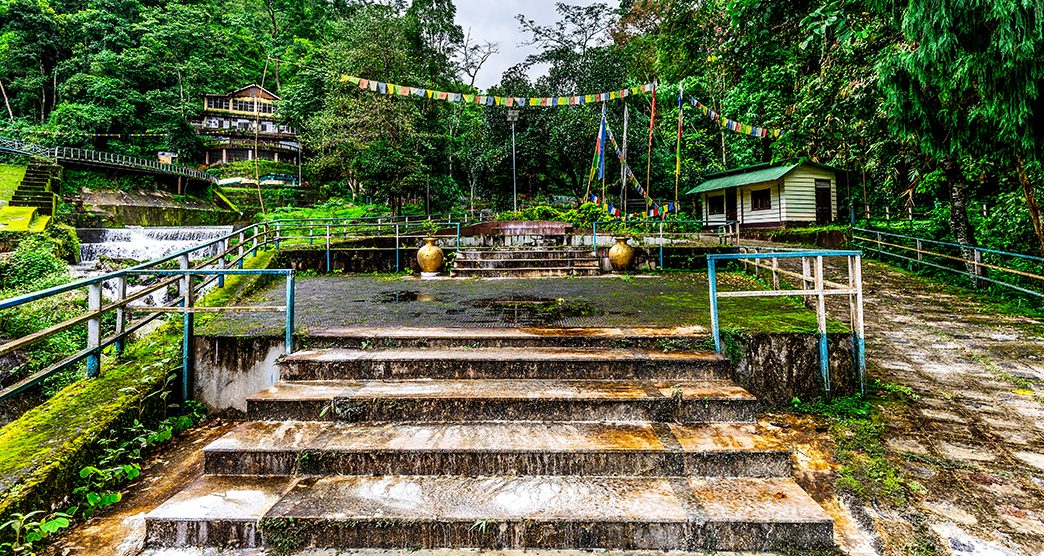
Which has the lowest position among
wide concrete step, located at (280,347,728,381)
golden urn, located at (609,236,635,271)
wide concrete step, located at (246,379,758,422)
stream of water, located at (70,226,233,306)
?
wide concrete step, located at (246,379,758,422)

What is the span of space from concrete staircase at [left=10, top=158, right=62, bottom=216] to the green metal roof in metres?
27.5

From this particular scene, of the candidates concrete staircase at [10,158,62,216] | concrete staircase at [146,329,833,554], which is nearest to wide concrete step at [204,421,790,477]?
concrete staircase at [146,329,833,554]

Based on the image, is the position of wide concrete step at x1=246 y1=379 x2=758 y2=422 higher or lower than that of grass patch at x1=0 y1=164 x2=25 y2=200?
lower

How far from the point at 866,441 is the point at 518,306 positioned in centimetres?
411

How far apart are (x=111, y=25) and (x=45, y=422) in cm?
4861

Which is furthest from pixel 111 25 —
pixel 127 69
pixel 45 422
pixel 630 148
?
pixel 45 422

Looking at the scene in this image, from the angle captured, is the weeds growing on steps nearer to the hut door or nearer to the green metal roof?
the green metal roof

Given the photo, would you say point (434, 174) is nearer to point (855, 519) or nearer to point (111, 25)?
point (855, 519)

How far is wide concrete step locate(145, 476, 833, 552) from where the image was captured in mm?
2309

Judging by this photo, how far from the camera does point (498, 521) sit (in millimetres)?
2338

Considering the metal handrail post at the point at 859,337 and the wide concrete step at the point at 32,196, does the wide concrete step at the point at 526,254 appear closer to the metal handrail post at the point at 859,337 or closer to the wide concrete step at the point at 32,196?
the metal handrail post at the point at 859,337

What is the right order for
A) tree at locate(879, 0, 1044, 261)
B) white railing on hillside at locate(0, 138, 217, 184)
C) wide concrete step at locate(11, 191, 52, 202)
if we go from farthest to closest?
white railing on hillside at locate(0, 138, 217, 184), wide concrete step at locate(11, 191, 52, 202), tree at locate(879, 0, 1044, 261)

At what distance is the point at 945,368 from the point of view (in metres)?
5.03

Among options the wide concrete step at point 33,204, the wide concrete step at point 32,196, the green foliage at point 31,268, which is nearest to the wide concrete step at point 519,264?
the green foliage at point 31,268
